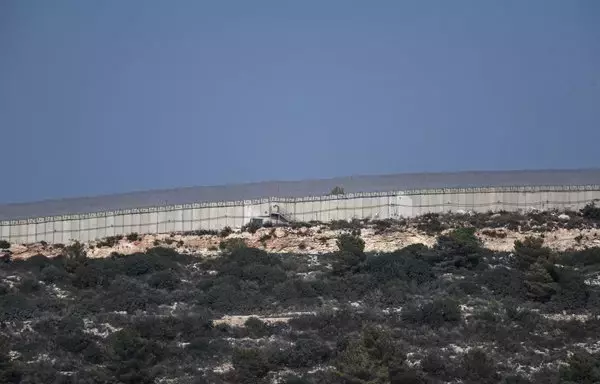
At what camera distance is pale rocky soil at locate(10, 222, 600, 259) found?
62.0 m

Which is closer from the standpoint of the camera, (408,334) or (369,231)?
(408,334)

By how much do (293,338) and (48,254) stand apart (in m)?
17.0

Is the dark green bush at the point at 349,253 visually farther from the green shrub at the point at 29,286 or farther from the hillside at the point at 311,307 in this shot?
the green shrub at the point at 29,286

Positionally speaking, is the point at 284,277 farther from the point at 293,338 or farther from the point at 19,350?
the point at 19,350

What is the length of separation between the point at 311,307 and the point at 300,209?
1770 cm

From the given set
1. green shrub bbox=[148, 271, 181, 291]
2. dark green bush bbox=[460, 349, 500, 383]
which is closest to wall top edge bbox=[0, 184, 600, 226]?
green shrub bbox=[148, 271, 181, 291]

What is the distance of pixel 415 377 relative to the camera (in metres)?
44.3

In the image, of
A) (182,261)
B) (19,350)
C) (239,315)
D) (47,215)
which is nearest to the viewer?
(19,350)

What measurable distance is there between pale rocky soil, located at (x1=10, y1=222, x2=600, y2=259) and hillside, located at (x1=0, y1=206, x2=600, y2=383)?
10cm

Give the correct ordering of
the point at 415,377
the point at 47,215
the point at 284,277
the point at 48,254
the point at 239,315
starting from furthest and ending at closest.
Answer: the point at 47,215, the point at 48,254, the point at 284,277, the point at 239,315, the point at 415,377

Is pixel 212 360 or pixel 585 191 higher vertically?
pixel 585 191

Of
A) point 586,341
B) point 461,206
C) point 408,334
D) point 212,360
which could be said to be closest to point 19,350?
point 212,360

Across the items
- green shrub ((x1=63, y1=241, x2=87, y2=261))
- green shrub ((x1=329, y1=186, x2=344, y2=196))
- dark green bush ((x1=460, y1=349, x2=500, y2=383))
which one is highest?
green shrub ((x1=329, y1=186, x2=344, y2=196))

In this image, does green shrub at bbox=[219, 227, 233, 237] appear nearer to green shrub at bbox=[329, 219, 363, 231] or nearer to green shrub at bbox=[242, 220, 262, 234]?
green shrub at bbox=[242, 220, 262, 234]
